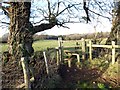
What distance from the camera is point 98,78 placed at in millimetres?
12109

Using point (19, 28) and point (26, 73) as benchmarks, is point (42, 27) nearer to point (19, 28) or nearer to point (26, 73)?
point (19, 28)

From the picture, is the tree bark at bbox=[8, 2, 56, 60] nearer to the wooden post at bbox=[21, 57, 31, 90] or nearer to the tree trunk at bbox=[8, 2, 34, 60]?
the tree trunk at bbox=[8, 2, 34, 60]

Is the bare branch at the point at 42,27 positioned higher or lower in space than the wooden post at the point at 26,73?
higher

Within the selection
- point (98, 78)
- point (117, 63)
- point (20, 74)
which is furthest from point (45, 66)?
point (117, 63)

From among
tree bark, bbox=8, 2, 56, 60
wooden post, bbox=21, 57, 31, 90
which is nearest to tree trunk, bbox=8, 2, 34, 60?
tree bark, bbox=8, 2, 56, 60

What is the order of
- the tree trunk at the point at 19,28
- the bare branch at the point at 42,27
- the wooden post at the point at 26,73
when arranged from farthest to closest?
the bare branch at the point at 42,27 → the tree trunk at the point at 19,28 → the wooden post at the point at 26,73

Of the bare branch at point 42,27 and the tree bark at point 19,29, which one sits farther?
the bare branch at point 42,27

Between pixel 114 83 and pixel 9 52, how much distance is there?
439cm

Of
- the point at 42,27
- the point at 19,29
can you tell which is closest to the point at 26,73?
the point at 19,29

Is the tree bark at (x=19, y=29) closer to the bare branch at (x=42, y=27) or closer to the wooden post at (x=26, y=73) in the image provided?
the bare branch at (x=42, y=27)

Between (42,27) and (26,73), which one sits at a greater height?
(42,27)

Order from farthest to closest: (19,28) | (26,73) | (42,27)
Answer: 1. (42,27)
2. (19,28)
3. (26,73)

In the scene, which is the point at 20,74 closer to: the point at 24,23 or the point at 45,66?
the point at 45,66

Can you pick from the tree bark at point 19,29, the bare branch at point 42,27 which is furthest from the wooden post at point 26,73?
the bare branch at point 42,27
